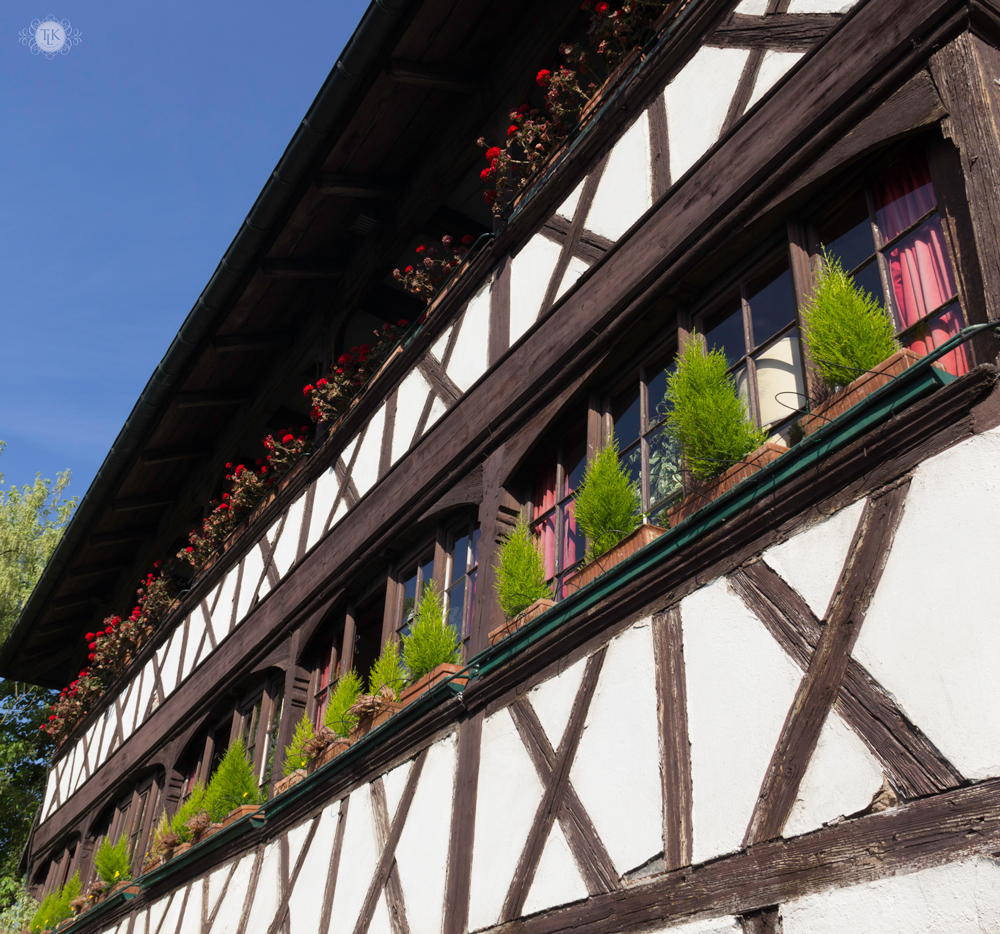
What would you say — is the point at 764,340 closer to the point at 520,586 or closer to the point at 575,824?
the point at 520,586

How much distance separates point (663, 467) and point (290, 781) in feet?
12.0

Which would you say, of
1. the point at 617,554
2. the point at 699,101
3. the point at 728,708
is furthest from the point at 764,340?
the point at 728,708

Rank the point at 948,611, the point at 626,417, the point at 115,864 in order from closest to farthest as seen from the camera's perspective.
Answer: the point at 948,611 < the point at 626,417 < the point at 115,864

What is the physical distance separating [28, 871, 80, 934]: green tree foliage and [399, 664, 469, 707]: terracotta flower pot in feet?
23.9

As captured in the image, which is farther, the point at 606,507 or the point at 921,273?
the point at 606,507

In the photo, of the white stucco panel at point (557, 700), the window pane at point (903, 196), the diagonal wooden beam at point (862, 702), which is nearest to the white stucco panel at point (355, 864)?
the white stucco panel at point (557, 700)

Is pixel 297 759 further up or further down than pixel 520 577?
further down

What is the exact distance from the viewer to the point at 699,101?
5.52m

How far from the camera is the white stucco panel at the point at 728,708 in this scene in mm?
3541

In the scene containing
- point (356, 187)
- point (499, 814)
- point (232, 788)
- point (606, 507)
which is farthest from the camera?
point (356, 187)

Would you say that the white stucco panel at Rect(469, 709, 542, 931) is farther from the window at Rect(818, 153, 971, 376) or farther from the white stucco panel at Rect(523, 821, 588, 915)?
the window at Rect(818, 153, 971, 376)

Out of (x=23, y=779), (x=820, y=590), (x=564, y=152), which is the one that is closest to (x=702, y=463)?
(x=820, y=590)

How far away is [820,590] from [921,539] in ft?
1.38

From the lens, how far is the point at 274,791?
7.53 metres
